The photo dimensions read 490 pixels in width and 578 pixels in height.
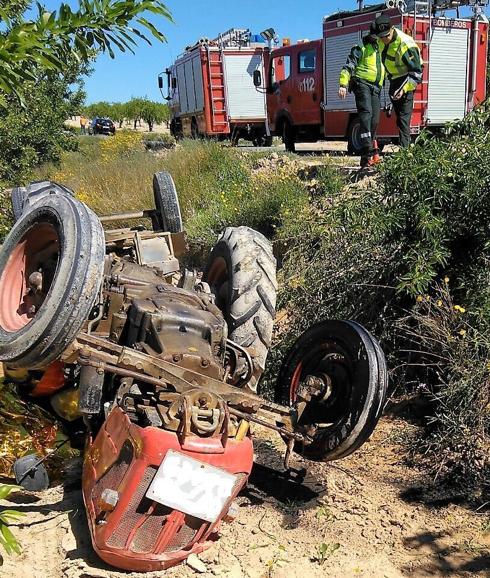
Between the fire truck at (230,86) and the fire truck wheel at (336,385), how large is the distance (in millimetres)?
16006

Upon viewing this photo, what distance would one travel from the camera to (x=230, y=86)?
789 inches

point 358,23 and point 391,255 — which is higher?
point 358,23

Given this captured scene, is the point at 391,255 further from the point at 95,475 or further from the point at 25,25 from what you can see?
the point at 25,25

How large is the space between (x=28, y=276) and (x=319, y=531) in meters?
1.96

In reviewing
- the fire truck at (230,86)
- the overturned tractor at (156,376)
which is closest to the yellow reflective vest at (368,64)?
the overturned tractor at (156,376)

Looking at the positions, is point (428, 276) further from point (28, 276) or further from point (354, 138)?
point (354, 138)

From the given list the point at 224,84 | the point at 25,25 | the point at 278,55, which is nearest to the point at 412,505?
the point at 25,25

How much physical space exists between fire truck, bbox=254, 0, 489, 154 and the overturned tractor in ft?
29.5

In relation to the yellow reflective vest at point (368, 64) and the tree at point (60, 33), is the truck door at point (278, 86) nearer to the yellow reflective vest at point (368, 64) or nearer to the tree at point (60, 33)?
the yellow reflective vest at point (368, 64)

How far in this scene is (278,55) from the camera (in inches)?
692

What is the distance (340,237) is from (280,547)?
2778 mm

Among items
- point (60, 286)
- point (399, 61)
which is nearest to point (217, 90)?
point (399, 61)

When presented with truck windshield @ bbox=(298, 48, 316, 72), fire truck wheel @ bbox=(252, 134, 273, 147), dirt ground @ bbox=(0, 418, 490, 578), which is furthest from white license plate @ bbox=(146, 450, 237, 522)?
fire truck wheel @ bbox=(252, 134, 273, 147)

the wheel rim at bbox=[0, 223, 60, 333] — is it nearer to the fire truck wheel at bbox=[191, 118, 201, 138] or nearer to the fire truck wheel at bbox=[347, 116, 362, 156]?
the fire truck wheel at bbox=[347, 116, 362, 156]
